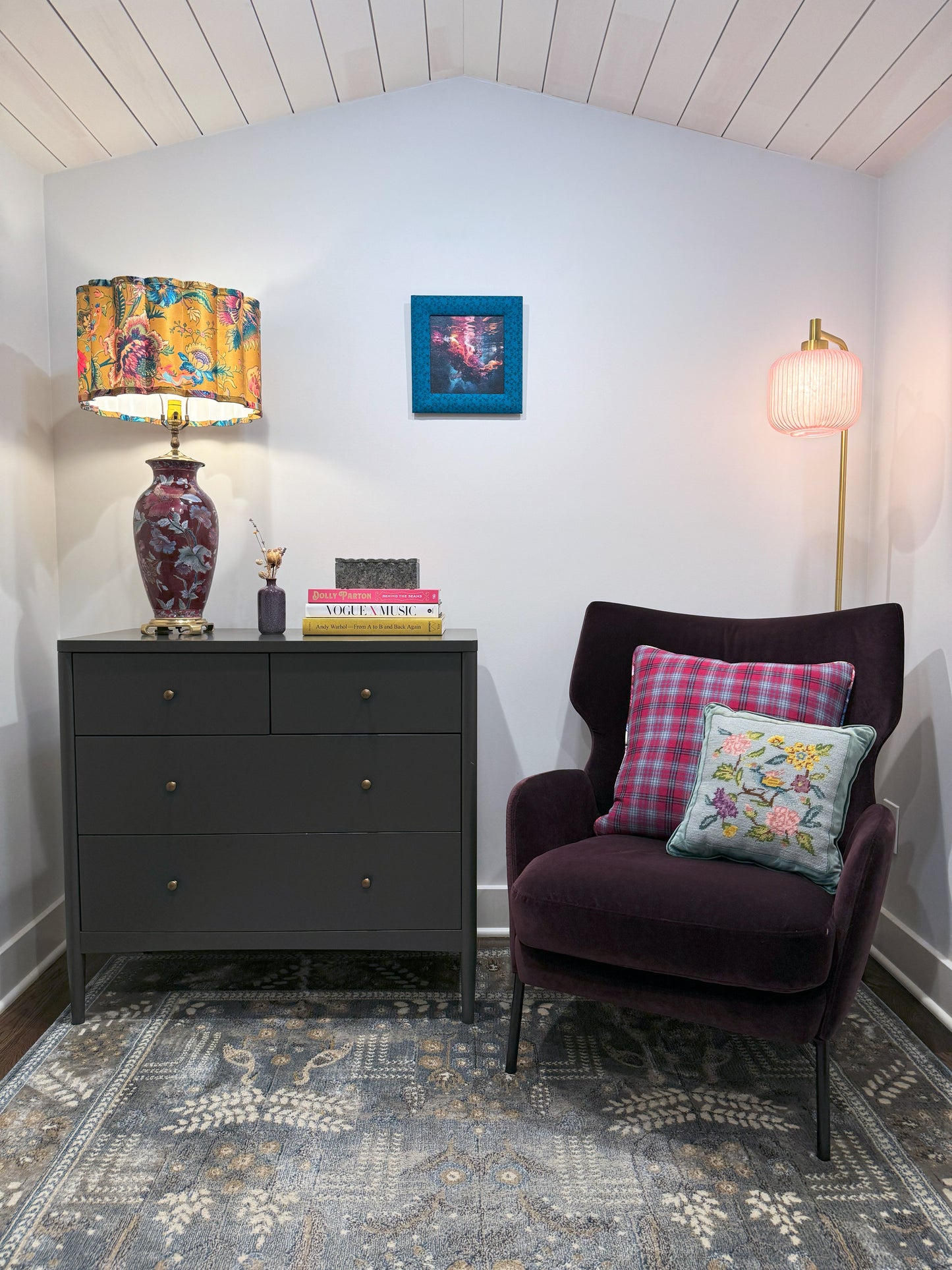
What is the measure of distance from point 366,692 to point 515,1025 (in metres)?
0.80

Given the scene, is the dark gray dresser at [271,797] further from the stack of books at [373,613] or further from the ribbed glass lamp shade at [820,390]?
the ribbed glass lamp shade at [820,390]

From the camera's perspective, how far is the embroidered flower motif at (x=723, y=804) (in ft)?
5.43

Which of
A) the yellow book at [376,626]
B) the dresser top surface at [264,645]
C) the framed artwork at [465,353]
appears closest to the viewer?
the dresser top surface at [264,645]

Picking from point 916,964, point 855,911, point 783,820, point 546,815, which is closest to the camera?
point 855,911

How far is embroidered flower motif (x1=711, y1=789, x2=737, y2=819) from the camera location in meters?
1.65


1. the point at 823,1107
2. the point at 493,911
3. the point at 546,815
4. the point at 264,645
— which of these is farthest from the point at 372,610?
the point at 823,1107

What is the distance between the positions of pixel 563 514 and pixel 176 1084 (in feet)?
5.60

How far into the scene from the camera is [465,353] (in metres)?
2.27

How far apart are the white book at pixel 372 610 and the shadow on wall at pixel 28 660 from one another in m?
0.81

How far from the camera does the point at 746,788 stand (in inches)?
65.3

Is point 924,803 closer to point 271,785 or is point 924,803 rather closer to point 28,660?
point 271,785

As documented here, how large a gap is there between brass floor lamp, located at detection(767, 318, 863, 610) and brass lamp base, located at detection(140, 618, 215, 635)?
161 cm

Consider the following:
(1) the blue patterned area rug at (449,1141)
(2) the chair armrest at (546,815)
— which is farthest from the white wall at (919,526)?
(2) the chair armrest at (546,815)

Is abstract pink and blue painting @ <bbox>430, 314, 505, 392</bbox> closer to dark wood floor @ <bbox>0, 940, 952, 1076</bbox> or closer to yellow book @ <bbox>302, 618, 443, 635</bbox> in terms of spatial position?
yellow book @ <bbox>302, 618, 443, 635</bbox>
